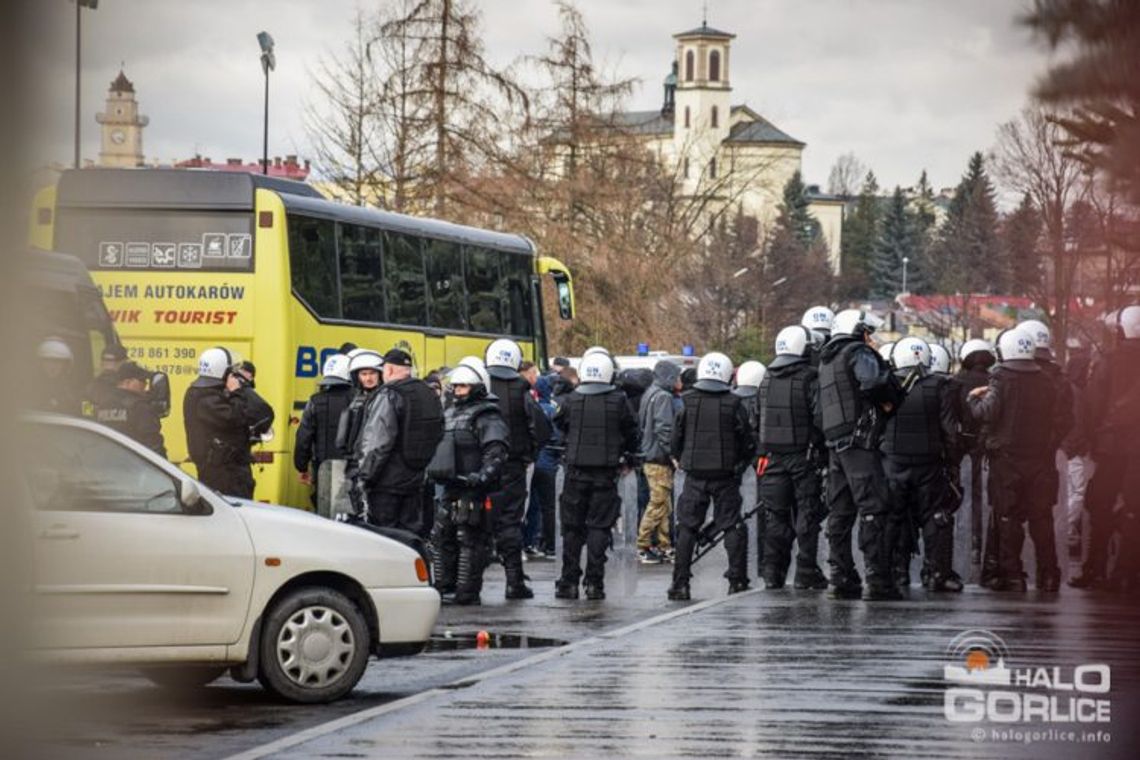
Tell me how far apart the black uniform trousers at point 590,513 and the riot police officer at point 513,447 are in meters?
0.42

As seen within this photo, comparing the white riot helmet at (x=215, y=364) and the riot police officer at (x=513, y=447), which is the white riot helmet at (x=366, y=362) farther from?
the riot police officer at (x=513, y=447)

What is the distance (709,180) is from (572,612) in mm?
50787

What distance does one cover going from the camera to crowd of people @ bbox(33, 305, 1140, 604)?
584 inches

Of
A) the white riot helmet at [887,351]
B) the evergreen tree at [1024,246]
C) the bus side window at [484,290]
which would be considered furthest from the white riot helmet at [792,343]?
the evergreen tree at [1024,246]

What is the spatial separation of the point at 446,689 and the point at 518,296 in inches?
742

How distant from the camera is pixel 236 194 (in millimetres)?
21594

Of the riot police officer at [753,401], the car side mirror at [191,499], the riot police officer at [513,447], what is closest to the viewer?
the car side mirror at [191,499]

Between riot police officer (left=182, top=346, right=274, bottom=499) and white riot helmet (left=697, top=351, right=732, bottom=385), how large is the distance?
335cm

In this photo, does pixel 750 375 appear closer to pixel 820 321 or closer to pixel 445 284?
pixel 820 321

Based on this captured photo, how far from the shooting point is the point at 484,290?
2741 cm

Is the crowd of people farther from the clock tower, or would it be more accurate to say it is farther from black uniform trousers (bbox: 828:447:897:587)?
the clock tower

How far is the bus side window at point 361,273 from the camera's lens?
2291 cm

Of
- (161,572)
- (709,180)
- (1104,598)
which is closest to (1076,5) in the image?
(161,572)

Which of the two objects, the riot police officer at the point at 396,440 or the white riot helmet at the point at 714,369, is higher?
the white riot helmet at the point at 714,369
